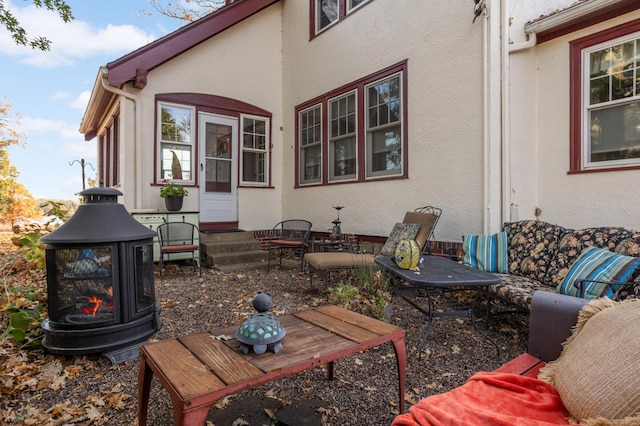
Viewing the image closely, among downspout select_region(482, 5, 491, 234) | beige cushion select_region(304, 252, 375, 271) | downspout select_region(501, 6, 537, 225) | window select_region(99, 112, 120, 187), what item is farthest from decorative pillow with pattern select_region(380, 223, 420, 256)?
window select_region(99, 112, 120, 187)

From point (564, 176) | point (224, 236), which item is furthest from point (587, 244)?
point (224, 236)

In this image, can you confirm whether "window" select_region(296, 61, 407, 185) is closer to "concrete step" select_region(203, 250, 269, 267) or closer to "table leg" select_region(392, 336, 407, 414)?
"concrete step" select_region(203, 250, 269, 267)

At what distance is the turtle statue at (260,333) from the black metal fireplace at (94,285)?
62.4 inches

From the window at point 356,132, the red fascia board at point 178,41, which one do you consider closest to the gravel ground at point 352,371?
the window at point 356,132

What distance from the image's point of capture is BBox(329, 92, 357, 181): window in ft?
20.8

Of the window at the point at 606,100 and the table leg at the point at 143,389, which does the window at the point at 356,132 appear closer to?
the window at the point at 606,100

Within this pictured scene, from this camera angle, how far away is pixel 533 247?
11.8 ft

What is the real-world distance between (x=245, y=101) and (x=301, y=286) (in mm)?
4734

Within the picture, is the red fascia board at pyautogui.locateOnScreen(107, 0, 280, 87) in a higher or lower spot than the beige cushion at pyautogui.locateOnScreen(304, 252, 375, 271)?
higher

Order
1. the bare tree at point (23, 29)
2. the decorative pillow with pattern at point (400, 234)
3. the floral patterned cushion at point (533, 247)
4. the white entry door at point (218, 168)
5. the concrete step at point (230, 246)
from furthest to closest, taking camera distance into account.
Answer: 1. the white entry door at point (218, 168)
2. the concrete step at point (230, 246)
3. the bare tree at point (23, 29)
4. the decorative pillow with pattern at point (400, 234)
5. the floral patterned cushion at point (533, 247)

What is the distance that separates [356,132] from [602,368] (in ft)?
17.6

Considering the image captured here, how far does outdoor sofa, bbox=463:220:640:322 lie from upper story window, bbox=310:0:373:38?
5.07 metres

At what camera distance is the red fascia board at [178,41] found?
5770 millimetres

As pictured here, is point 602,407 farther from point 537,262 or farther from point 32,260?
point 32,260
